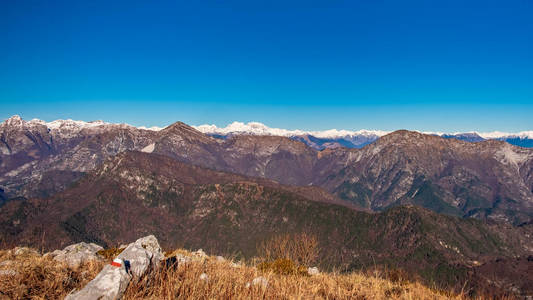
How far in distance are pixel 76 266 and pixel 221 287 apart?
6200 millimetres

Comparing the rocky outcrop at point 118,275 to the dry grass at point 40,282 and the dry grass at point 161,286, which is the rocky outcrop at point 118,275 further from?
the dry grass at point 40,282

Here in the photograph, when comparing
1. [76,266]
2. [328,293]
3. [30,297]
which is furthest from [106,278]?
[328,293]

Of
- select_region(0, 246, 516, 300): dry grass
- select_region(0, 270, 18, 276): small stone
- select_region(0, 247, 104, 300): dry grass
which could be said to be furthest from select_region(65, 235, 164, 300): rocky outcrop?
select_region(0, 270, 18, 276): small stone

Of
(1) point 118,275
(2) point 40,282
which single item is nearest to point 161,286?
(1) point 118,275

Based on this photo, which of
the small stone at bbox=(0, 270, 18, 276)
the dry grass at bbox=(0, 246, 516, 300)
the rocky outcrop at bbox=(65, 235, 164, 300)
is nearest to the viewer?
the rocky outcrop at bbox=(65, 235, 164, 300)

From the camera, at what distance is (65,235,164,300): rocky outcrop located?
6601 millimetres

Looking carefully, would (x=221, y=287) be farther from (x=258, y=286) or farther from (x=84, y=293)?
(x=84, y=293)

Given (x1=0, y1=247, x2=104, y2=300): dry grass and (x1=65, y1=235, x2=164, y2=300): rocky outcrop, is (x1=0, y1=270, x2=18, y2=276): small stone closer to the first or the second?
(x1=0, y1=247, x2=104, y2=300): dry grass

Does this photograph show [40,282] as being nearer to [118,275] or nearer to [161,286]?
[118,275]

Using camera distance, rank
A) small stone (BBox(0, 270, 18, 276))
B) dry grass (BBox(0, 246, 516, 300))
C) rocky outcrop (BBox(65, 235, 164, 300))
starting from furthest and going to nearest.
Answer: small stone (BBox(0, 270, 18, 276)) < dry grass (BBox(0, 246, 516, 300)) < rocky outcrop (BBox(65, 235, 164, 300))

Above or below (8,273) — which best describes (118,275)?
above

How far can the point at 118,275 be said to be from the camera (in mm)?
6941

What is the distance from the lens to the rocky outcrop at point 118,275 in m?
6.60

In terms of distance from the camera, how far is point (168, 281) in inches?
322
